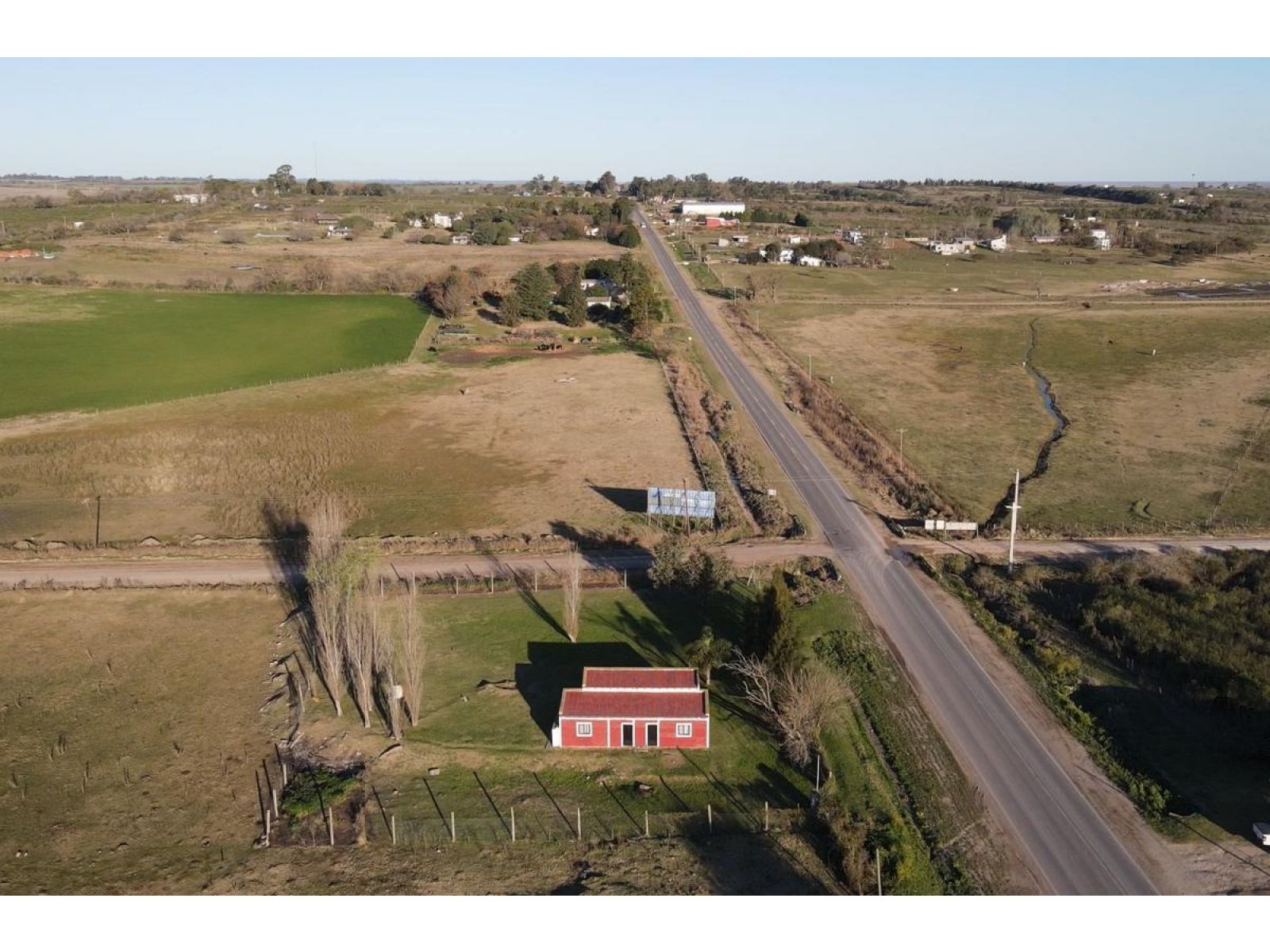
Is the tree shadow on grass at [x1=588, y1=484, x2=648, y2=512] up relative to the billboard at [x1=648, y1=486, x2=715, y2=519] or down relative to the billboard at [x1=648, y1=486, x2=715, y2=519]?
down

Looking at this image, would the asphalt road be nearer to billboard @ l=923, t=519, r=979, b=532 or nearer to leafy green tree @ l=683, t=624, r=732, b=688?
billboard @ l=923, t=519, r=979, b=532

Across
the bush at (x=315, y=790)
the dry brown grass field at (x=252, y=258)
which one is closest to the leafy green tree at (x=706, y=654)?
the bush at (x=315, y=790)

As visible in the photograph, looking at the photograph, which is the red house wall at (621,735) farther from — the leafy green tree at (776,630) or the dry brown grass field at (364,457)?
the dry brown grass field at (364,457)

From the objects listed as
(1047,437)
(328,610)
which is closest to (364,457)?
(328,610)

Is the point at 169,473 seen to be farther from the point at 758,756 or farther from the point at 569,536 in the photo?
the point at 758,756

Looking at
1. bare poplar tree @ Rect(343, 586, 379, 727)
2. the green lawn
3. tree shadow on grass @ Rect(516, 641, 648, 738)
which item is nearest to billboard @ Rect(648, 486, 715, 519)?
tree shadow on grass @ Rect(516, 641, 648, 738)

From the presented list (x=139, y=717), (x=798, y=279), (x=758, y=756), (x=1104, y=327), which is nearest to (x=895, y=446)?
(x=758, y=756)
